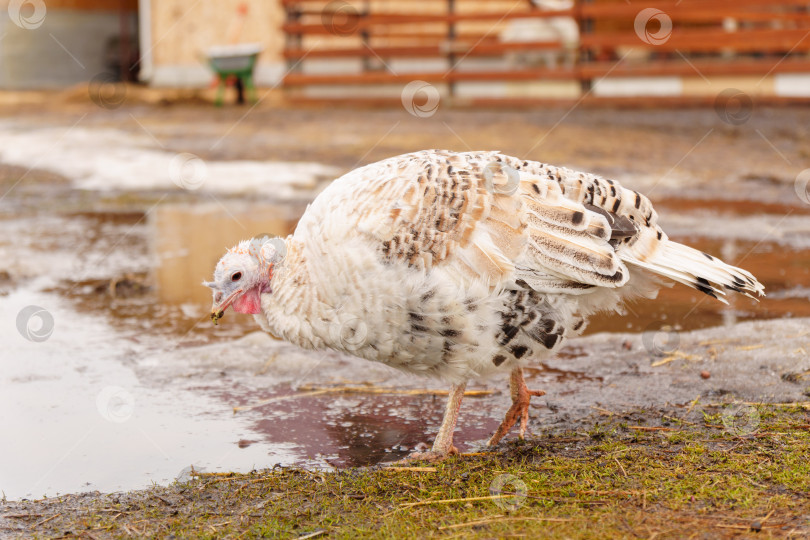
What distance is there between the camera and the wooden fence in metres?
15.5

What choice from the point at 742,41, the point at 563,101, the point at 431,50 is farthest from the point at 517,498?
the point at 431,50

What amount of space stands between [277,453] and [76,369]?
170cm

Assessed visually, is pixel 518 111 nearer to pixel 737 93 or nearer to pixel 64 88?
pixel 737 93

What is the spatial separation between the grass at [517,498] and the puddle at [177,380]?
33 centimetres

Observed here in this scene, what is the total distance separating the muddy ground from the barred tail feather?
61 cm

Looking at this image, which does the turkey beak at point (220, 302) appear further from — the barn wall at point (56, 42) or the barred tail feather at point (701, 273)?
the barn wall at point (56, 42)

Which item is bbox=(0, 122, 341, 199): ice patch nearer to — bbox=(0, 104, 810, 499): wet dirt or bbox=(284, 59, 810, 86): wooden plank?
bbox=(0, 104, 810, 499): wet dirt

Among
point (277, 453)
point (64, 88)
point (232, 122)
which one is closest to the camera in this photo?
point (277, 453)

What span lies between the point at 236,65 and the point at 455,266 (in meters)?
16.9

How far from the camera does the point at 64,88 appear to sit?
26.0 meters

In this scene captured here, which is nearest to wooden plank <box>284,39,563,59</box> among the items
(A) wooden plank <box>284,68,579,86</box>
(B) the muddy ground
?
(A) wooden plank <box>284,68,579,86</box>

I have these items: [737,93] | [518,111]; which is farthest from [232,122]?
[737,93]

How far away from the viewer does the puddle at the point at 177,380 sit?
4.18 meters

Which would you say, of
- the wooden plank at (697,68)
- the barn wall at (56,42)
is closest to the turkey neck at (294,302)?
the wooden plank at (697,68)
